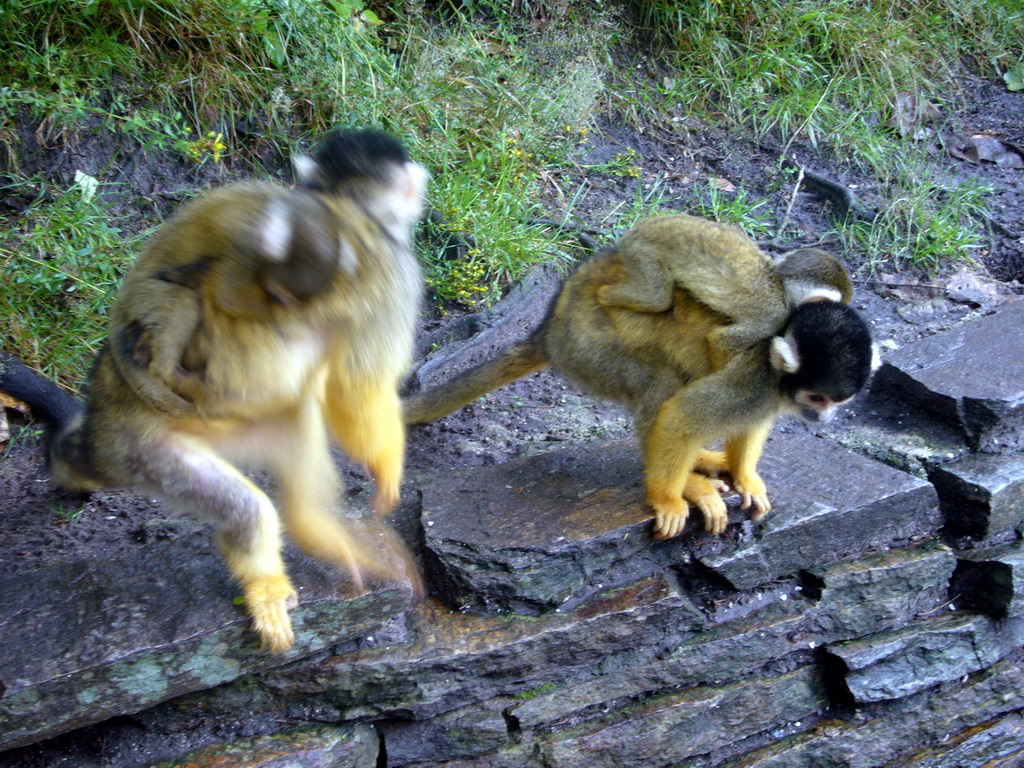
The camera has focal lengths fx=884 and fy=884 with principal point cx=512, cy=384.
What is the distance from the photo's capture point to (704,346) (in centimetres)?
267

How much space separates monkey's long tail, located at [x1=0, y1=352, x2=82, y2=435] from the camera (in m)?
2.72

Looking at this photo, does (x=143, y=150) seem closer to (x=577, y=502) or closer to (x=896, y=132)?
(x=577, y=502)

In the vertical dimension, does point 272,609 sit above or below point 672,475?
below

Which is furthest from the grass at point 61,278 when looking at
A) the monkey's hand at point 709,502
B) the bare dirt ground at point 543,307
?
the monkey's hand at point 709,502

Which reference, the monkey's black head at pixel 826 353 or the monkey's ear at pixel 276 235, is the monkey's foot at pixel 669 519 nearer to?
the monkey's black head at pixel 826 353

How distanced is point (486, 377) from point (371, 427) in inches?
30.9

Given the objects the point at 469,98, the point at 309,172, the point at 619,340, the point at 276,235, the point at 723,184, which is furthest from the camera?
the point at 723,184

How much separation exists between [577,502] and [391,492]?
64cm

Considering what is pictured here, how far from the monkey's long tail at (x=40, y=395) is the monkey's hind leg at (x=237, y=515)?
0.76 meters

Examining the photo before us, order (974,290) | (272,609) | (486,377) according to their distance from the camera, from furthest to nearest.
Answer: (974,290) < (486,377) < (272,609)

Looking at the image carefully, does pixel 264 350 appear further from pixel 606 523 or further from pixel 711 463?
pixel 711 463

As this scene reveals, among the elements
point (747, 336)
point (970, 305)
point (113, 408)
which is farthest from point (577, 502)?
point (970, 305)

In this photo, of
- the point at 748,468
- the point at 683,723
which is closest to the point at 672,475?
the point at 748,468

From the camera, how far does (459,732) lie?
8.03 feet
